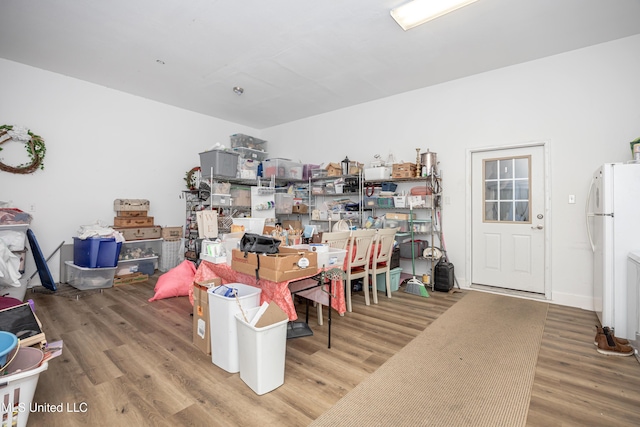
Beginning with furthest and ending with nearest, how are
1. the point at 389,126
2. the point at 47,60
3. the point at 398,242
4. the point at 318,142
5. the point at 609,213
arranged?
A: 1. the point at 318,142
2. the point at 389,126
3. the point at 398,242
4. the point at 47,60
5. the point at 609,213

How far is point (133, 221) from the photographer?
4.90m

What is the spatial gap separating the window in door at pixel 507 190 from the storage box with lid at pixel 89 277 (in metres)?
5.56

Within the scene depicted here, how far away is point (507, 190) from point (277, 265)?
370cm

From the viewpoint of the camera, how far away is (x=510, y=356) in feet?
7.90

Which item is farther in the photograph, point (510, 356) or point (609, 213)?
point (609, 213)

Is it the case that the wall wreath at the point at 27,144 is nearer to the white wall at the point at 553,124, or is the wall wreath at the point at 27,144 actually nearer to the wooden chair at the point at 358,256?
the wooden chair at the point at 358,256

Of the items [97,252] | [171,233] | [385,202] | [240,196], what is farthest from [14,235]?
[385,202]

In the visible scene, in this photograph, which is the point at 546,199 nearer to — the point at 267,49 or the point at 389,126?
the point at 389,126

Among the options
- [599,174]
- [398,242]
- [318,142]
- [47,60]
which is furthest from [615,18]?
[47,60]

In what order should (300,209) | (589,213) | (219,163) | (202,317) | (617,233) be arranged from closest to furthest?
(202,317) → (617,233) → (589,213) → (219,163) → (300,209)

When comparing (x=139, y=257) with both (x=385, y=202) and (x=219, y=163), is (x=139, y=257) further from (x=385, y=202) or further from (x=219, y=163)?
(x=385, y=202)

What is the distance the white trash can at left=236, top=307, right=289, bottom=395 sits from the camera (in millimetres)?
1827

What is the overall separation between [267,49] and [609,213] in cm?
401

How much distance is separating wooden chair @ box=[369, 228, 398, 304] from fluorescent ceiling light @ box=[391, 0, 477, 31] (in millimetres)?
2302
